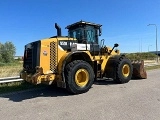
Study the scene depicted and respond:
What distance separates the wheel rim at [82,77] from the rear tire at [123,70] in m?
2.20

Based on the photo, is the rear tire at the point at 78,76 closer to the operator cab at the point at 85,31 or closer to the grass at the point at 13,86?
the operator cab at the point at 85,31

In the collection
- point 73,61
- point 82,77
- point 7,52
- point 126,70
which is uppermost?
point 7,52

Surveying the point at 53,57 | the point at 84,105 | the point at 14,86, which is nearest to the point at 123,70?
A: the point at 53,57

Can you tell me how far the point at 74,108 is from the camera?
658cm

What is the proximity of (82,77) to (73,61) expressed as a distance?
31.7 inches

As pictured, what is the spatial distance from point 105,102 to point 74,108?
1.11 m

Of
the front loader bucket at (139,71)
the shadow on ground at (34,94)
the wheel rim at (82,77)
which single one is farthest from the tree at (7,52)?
the wheel rim at (82,77)

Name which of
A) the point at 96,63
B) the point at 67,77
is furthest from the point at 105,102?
the point at 96,63

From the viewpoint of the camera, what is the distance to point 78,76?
911 centimetres

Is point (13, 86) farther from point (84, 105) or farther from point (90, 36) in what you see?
point (84, 105)

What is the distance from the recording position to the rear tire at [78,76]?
8531 millimetres

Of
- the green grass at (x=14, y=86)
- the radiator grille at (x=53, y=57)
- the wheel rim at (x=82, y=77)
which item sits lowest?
the green grass at (x=14, y=86)

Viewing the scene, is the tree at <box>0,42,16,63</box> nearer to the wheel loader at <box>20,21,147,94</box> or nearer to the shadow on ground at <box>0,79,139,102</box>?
the wheel loader at <box>20,21,147,94</box>

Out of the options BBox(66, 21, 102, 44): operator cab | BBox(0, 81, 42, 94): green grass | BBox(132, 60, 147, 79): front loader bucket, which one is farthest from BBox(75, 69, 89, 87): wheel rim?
BBox(132, 60, 147, 79): front loader bucket
